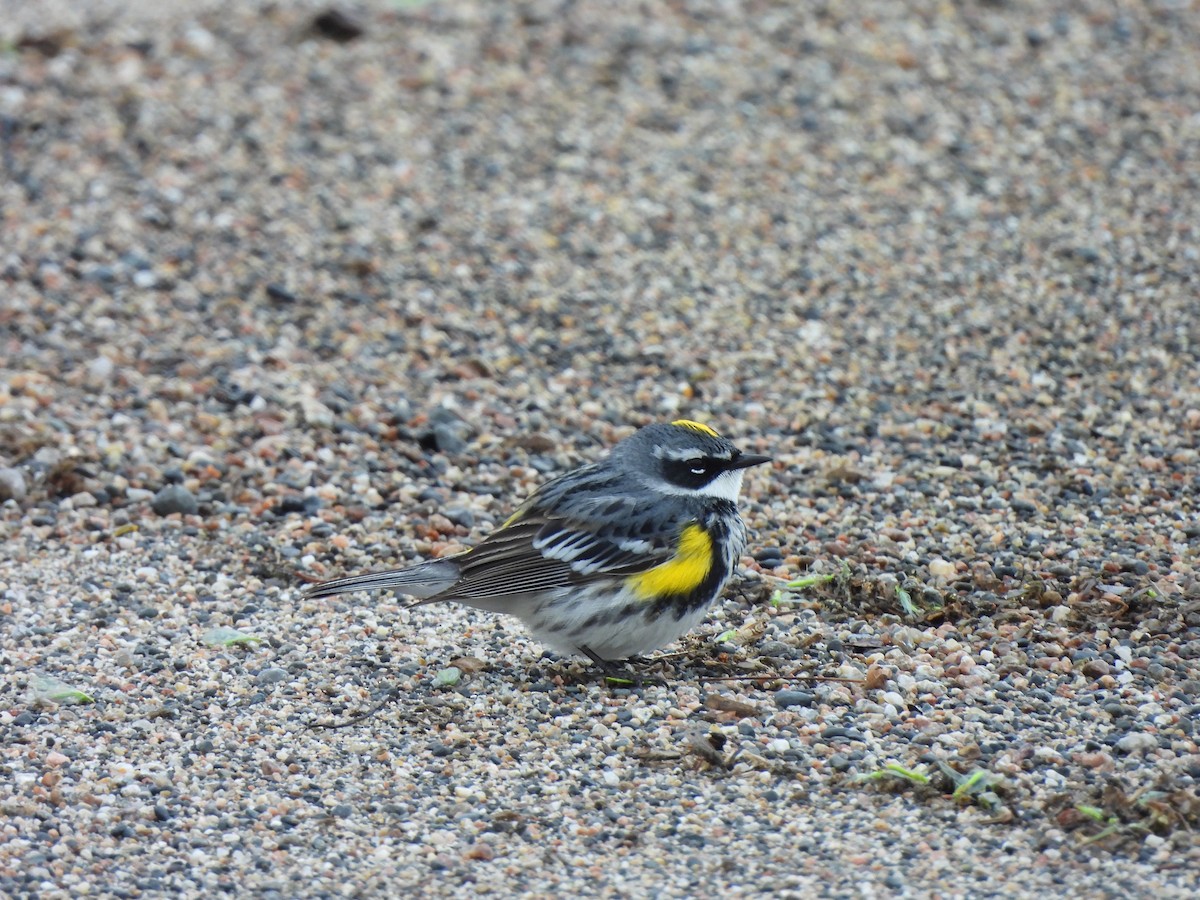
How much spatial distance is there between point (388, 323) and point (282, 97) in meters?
2.91

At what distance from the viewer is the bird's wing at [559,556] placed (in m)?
6.34

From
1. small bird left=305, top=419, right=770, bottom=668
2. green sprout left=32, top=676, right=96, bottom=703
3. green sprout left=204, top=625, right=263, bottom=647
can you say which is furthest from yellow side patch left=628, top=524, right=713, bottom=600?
green sprout left=32, top=676, right=96, bottom=703

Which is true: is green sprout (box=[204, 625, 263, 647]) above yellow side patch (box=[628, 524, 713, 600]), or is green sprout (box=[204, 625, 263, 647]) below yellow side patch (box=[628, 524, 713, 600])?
below

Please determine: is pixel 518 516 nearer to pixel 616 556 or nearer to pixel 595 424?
pixel 616 556

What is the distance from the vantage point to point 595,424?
8.45m

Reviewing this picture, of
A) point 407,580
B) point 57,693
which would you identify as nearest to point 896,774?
point 407,580

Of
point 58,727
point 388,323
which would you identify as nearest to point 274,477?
point 388,323

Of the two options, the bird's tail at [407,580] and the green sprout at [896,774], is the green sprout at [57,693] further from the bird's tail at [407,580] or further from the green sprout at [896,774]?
the green sprout at [896,774]

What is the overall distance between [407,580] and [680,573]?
1.13m

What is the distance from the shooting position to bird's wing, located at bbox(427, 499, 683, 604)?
6.34m

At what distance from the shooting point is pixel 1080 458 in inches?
309

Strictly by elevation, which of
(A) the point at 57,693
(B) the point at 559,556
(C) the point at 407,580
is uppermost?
(B) the point at 559,556

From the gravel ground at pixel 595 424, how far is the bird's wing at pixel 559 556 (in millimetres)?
411

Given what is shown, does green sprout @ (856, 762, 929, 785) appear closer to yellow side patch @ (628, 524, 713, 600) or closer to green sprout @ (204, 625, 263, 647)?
yellow side patch @ (628, 524, 713, 600)
